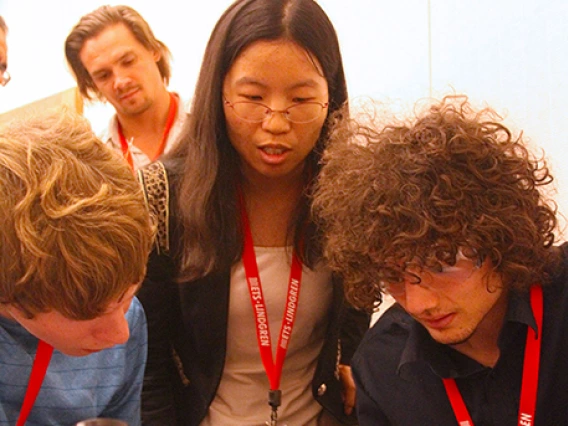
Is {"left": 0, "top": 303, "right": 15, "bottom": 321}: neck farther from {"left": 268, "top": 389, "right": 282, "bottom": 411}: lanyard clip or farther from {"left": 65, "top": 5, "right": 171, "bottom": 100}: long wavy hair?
{"left": 65, "top": 5, "right": 171, "bottom": 100}: long wavy hair

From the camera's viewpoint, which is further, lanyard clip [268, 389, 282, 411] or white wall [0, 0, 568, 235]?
white wall [0, 0, 568, 235]

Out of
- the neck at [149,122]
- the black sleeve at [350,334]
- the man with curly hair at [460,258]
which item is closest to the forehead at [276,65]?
the man with curly hair at [460,258]

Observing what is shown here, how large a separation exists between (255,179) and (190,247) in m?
0.22

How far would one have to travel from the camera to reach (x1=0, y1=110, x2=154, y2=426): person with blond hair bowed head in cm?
91

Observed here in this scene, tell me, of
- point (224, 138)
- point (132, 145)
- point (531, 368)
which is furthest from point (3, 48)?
point (531, 368)

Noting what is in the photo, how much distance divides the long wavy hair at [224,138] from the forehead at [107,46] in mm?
1168

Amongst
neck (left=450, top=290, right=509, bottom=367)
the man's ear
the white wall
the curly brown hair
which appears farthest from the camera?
the man's ear

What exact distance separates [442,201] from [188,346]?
0.68m

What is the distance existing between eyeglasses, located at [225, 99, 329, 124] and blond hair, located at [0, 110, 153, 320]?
1.39 ft

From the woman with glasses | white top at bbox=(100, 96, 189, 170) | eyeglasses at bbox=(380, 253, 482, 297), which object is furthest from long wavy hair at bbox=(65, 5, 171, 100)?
eyeglasses at bbox=(380, 253, 482, 297)

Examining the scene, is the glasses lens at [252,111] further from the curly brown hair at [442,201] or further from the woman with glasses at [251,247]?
the curly brown hair at [442,201]

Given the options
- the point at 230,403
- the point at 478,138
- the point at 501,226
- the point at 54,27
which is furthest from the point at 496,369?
the point at 54,27

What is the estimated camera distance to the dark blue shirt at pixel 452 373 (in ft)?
3.72

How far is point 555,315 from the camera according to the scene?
1.15 metres
